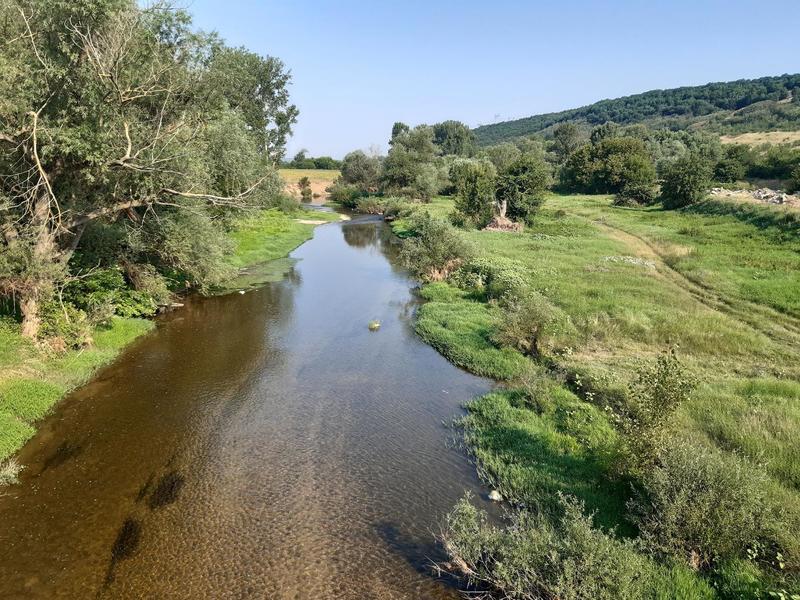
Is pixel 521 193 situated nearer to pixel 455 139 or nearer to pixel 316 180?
pixel 316 180

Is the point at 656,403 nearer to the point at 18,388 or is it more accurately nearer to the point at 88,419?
the point at 88,419

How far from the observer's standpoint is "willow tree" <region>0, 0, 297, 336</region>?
1545 centimetres

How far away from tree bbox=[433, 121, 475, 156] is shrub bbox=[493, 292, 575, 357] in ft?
477

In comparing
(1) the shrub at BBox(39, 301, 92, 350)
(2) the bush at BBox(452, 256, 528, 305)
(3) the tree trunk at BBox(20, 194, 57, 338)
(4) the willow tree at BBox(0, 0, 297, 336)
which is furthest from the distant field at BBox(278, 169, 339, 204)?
(3) the tree trunk at BBox(20, 194, 57, 338)

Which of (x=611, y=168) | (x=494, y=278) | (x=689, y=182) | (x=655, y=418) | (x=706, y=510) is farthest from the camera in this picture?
(x=611, y=168)

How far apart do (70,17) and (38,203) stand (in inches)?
254

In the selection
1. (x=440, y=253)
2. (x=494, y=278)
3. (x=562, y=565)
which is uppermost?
(x=440, y=253)

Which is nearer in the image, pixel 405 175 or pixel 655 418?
pixel 655 418

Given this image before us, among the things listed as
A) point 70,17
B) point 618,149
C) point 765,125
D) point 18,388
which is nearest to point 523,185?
point 618,149

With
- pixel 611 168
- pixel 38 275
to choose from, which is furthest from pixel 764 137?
pixel 38 275

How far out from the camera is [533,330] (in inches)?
780

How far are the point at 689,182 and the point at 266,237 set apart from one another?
1837 inches

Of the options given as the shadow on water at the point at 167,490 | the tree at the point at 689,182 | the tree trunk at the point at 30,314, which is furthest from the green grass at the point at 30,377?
the tree at the point at 689,182

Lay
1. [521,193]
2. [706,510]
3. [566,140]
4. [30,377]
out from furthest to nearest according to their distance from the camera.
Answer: [566,140] → [521,193] → [30,377] → [706,510]
